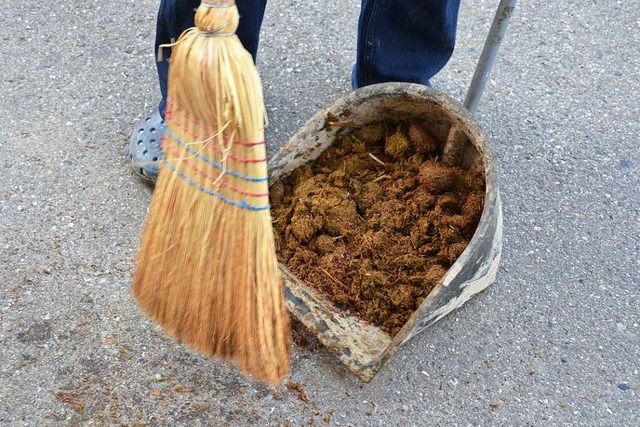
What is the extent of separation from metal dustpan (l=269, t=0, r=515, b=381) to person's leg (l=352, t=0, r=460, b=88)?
0.13 meters

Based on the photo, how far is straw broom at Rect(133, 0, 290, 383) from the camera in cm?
115

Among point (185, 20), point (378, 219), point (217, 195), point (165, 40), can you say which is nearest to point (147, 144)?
point (165, 40)

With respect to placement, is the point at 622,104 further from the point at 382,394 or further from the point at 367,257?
the point at 382,394

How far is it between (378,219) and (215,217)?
1.90 ft

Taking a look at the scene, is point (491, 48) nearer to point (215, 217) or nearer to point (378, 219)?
point (378, 219)

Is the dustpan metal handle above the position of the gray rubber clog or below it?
above

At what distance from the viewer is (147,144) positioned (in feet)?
6.68

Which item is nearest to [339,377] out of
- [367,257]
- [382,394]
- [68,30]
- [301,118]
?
[382,394]

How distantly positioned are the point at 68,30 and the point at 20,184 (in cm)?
76

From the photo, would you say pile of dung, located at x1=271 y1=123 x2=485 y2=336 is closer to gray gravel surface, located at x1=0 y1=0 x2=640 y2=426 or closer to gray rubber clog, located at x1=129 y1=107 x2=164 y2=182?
gray gravel surface, located at x1=0 y1=0 x2=640 y2=426

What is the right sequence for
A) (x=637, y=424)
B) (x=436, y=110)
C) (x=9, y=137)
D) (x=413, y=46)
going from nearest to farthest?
1. (x=637, y=424)
2. (x=436, y=110)
3. (x=413, y=46)
4. (x=9, y=137)

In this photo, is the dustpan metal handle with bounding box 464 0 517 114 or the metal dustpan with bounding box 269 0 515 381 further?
the dustpan metal handle with bounding box 464 0 517 114

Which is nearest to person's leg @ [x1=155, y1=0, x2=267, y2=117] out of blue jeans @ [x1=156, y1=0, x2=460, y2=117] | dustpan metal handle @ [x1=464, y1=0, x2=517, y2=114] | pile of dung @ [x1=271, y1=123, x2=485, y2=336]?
blue jeans @ [x1=156, y1=0, x2=460, y2=117]

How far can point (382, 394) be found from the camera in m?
1.65
